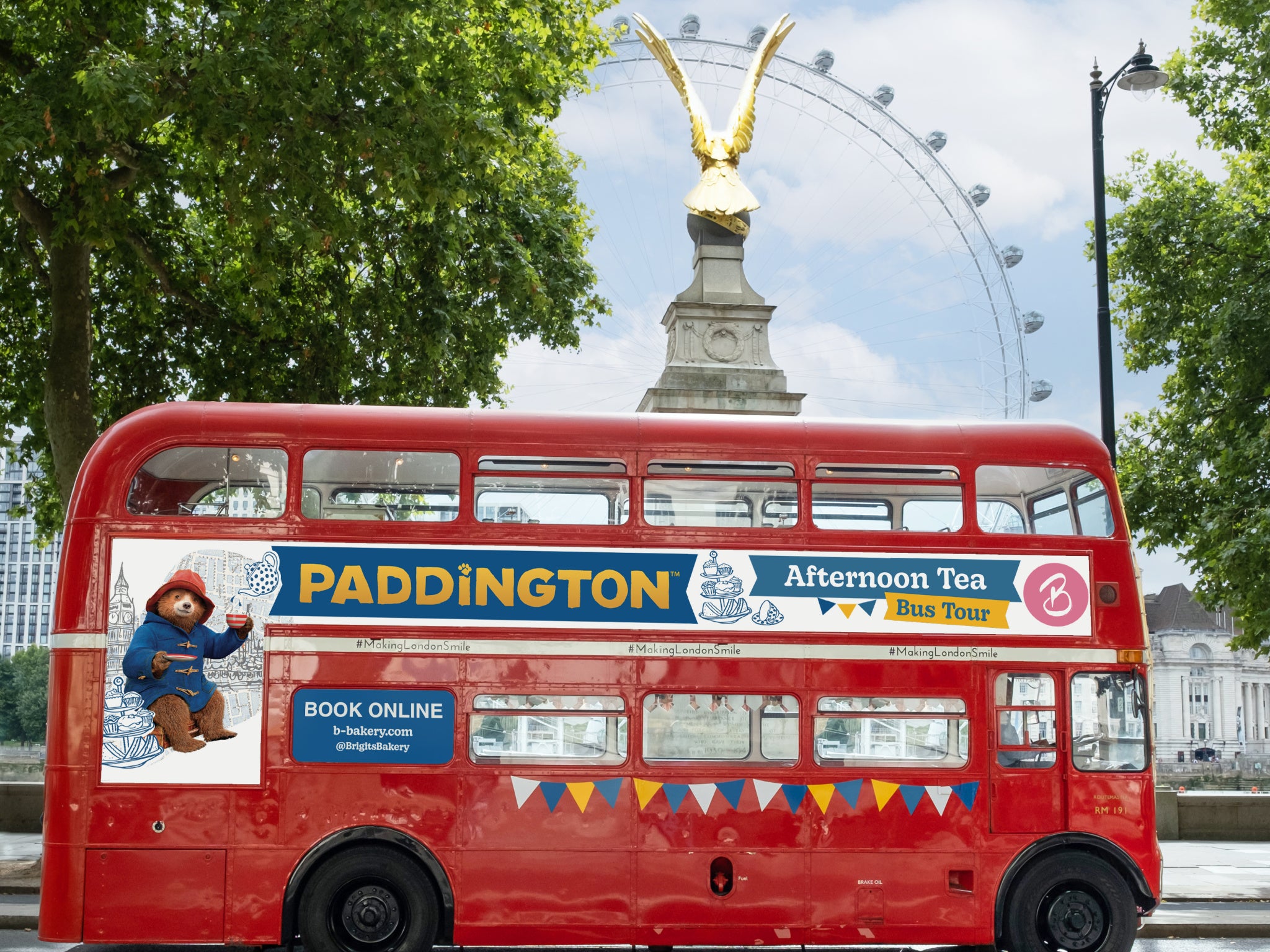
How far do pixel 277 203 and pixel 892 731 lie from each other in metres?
8.19

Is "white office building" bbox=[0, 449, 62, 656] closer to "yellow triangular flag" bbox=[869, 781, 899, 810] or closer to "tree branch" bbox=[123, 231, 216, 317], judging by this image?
"tree branch" bbox=[123, 231, 216, 317]

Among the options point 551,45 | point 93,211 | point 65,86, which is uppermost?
point 551,45

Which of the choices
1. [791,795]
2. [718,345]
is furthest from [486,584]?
[718,345]

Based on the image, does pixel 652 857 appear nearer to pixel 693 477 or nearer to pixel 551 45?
pixel 693 477

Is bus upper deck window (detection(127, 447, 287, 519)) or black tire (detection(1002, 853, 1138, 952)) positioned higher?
bus upper deck window (detection(127, 447, 287, 519))

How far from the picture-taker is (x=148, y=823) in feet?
30.8

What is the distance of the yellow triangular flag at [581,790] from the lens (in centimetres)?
969

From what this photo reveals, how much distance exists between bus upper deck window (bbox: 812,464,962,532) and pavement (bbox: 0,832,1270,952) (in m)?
4.76

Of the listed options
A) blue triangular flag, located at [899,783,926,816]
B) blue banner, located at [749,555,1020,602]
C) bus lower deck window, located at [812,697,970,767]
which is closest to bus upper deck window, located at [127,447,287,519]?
blue banner, located at [749,555,1020,602]

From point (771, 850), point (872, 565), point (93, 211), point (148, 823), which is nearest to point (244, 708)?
point (148, 823)

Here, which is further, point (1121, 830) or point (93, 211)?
point (93, 211)

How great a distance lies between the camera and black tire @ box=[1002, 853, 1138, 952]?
990cm

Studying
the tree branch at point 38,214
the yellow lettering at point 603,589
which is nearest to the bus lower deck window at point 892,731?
the yellow lettering at point 603,589

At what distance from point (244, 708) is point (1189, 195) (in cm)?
1741
